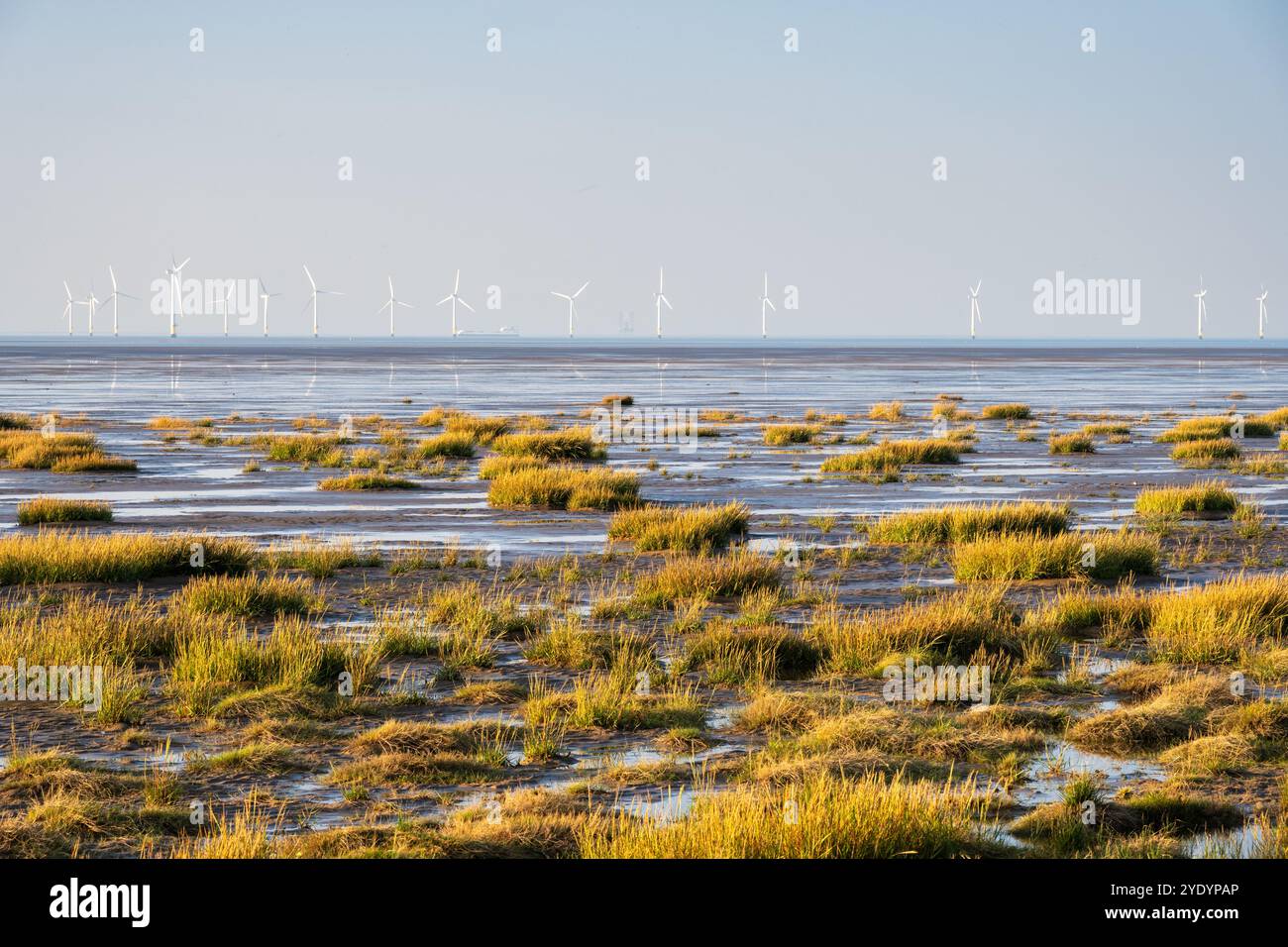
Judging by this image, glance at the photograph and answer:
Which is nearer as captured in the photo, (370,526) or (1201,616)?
(1201,616)

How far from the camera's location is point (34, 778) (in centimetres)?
1039

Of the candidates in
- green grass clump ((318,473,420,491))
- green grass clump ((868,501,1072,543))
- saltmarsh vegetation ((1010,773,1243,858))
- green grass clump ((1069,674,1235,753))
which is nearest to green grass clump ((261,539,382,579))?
green grass clump ((868,501,1072,543))

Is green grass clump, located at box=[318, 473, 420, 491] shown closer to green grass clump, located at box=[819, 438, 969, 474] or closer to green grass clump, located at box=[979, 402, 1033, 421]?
green grass clump, located at box=[819, 438, 969, 474]

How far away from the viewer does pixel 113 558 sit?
65.2ft

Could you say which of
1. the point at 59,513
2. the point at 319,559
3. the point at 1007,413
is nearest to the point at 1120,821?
the point at 319,559

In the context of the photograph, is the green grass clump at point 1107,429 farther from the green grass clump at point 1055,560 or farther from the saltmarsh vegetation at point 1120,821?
the saltmarsh vegetation at point 1120,821

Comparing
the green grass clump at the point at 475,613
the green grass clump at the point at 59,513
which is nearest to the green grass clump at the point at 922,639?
the green grass clump at the point at 475,613

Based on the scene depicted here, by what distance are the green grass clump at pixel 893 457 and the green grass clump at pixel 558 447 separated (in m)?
6.08

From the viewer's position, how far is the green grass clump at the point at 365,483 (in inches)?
1319

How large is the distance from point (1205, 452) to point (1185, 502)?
1455 centimetres

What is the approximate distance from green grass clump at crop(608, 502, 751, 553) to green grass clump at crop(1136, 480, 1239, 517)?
26.8 ft
